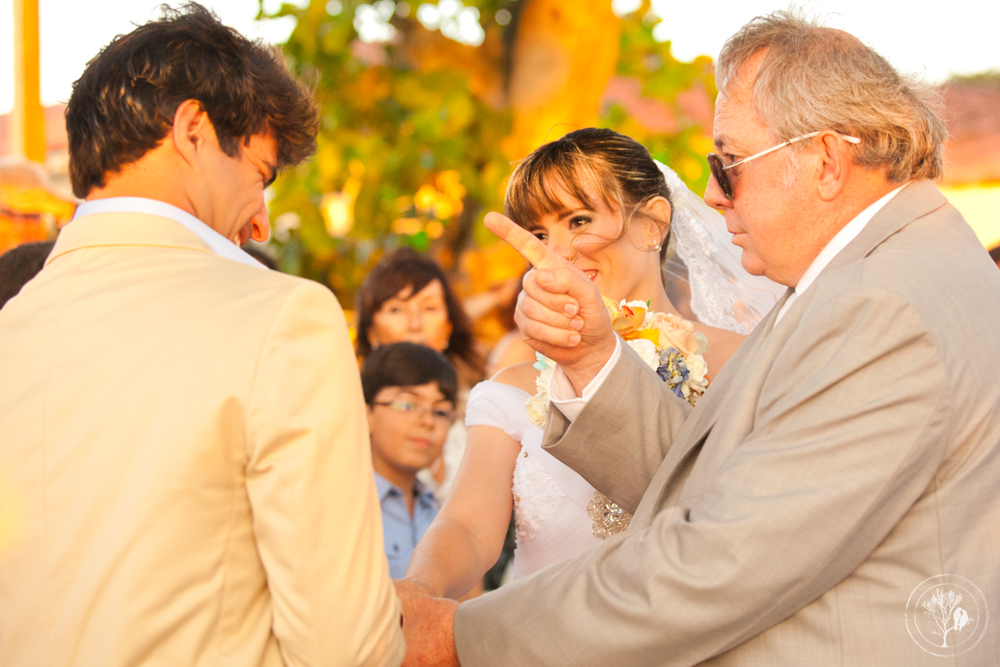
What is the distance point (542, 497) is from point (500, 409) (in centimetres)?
32

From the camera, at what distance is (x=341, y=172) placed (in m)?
7.47

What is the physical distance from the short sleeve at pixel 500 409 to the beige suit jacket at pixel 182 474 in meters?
1.40

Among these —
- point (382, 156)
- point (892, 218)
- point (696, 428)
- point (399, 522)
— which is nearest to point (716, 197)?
point (892, 218)

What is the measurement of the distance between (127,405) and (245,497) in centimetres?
24

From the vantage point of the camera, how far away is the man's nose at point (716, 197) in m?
2.14

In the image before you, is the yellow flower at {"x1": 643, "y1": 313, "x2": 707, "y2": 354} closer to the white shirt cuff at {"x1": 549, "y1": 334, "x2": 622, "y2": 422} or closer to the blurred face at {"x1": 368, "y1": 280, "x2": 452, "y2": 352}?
the white shirt cuff at {"x1": 549, "y1": 334, "x2": 622, "y2": 422}

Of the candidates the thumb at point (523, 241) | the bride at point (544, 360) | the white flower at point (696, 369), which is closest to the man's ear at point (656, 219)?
the bride at point (544, 360)

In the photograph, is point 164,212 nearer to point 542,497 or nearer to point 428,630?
point 428,630

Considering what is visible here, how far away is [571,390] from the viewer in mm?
2217

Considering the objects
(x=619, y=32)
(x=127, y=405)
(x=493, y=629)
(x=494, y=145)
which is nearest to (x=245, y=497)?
(x=127, y=405)

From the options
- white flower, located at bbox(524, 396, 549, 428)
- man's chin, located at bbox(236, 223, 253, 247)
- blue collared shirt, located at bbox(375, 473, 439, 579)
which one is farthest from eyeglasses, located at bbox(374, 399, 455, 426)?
man's chin, located at bbox(236, 223, 253, 247)

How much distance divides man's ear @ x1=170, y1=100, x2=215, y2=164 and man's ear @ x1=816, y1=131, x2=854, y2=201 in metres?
1.25

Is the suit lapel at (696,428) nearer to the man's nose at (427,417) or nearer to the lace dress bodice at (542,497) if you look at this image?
the lace dress bodice at (542,497)

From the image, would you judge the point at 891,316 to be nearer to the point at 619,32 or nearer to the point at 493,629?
the point at 493,629
